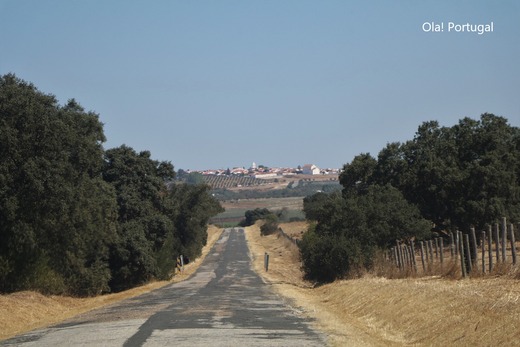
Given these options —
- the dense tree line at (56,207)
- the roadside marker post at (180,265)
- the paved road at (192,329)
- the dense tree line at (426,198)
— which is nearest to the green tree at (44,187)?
the dense tree line at (56,207)

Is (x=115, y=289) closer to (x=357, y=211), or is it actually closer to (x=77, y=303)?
(x=77, y=303)

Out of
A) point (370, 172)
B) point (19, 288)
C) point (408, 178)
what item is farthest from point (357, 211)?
point (370, 172)

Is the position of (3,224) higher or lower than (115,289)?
higher

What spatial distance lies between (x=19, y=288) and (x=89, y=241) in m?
5.20

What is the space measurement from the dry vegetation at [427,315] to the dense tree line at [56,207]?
12.1 metres

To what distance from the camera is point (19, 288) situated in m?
33.1

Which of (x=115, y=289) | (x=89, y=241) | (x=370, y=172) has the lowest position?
(x=115, y=289)

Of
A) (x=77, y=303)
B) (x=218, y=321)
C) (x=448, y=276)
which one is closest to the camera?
Result: (x=218, y=321)

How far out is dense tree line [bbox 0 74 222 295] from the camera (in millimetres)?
29766

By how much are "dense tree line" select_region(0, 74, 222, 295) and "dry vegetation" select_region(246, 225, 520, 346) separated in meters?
12.1

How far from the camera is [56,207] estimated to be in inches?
1207

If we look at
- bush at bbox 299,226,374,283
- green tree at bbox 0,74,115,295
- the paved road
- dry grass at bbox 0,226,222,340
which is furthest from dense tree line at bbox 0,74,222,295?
bush at bbox 299,226,374,283

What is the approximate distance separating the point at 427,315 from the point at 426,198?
117 feet

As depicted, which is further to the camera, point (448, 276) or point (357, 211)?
point (357, 211)
